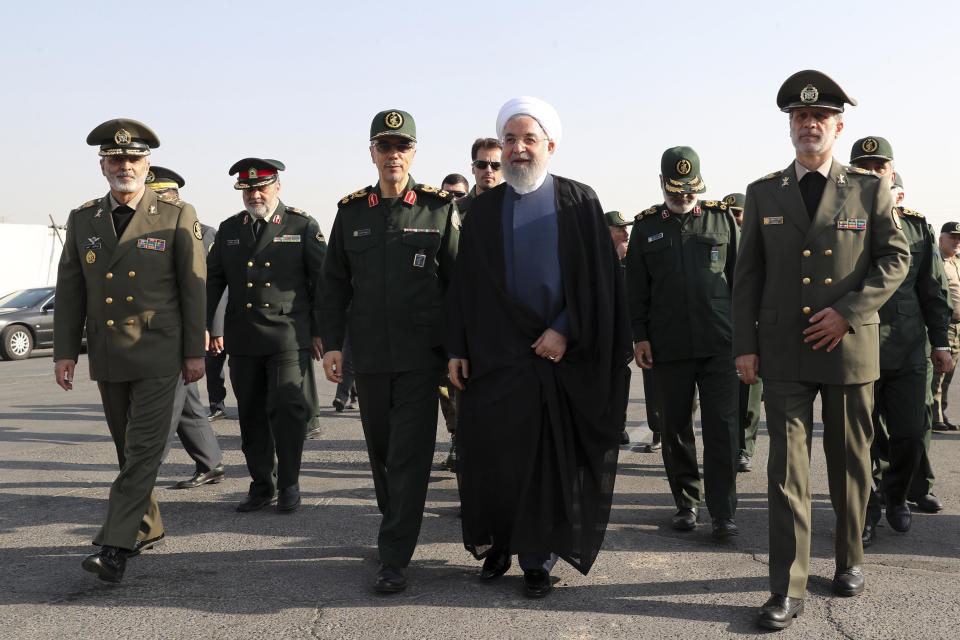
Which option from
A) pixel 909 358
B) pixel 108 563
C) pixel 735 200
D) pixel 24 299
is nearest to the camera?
pixel 108 563

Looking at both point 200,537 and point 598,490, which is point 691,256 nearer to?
point 598,490

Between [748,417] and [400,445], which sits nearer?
[400,445]

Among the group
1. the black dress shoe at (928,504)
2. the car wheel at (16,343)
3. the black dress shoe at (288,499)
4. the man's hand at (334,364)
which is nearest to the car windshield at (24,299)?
the car wheel at (16,343)

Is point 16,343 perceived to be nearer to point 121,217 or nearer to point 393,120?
point 121,217

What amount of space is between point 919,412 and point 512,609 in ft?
9.34

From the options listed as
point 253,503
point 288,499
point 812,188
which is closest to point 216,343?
point 253,503

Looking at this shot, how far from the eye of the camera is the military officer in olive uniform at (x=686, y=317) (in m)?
5.36

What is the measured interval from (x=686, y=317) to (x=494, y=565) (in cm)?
191

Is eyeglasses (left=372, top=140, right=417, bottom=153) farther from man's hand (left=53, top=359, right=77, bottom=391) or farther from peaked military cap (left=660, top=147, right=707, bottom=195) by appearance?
man's hand (left=53, top=359, right=77, bottom=391)

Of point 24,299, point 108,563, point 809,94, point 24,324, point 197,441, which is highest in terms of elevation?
point 809,94

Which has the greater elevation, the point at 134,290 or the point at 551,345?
the point at 134,290

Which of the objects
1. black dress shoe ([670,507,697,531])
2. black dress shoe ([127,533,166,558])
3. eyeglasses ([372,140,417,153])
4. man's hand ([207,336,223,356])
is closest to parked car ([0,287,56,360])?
man's hand ([207,336,223,356])

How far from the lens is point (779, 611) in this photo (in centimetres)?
376

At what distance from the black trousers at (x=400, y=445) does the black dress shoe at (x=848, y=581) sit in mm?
1929
